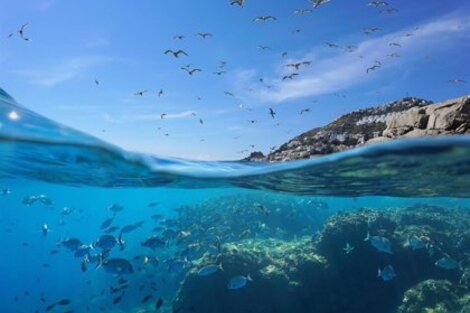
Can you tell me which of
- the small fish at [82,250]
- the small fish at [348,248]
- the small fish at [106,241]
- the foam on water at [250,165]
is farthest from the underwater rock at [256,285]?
the small fish at [106,241]

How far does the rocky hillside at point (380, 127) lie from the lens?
33.7 feet

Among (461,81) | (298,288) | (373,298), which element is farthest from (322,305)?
(461,81)

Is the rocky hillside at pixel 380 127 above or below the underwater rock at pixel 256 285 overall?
above

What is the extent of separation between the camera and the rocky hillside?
1028 centimetres

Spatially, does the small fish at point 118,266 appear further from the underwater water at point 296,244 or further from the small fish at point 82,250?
the small fish at point 82,250

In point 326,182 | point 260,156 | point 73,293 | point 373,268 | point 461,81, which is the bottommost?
point 73,293

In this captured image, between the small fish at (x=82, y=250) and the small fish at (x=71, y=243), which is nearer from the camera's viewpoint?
the small fish at (x=71, y=243)

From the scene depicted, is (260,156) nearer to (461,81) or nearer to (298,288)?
(298,288)

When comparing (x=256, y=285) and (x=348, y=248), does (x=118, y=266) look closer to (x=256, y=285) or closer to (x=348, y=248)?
(x=256, y=285)

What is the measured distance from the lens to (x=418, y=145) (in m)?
10.6

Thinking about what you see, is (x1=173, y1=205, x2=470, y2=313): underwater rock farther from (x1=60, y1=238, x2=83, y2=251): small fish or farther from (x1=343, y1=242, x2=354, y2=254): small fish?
(x1=60, y1=238, x2=83, y2=251): small fish

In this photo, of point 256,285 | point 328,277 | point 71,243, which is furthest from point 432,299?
point 71,243

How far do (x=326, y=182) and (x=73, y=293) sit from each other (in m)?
38.2

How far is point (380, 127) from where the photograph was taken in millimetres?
13773
